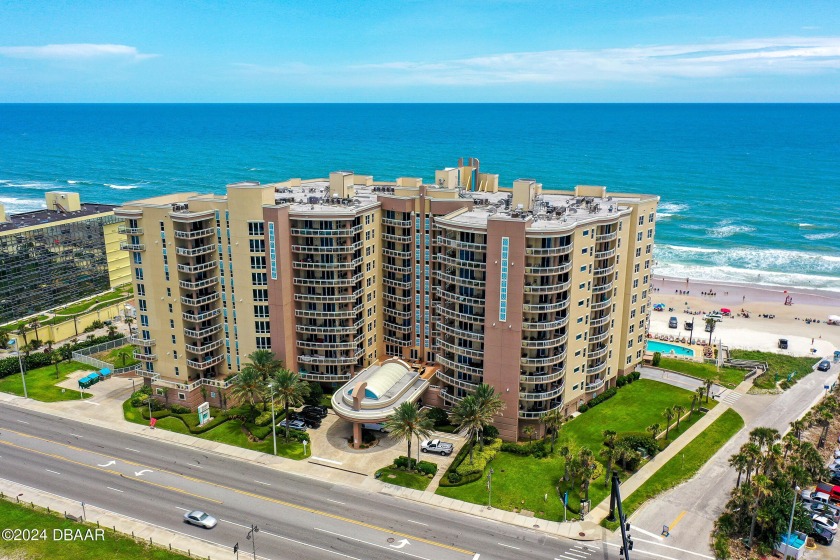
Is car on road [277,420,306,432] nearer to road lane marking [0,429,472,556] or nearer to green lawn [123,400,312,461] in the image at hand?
green lawn [123,400,312,461]

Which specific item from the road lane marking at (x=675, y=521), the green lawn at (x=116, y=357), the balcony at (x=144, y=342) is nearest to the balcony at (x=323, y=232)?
the balcony at (x=144, y=342)

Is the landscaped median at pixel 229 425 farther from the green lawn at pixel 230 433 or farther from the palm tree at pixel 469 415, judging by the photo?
the palm tree at pixel 469 415

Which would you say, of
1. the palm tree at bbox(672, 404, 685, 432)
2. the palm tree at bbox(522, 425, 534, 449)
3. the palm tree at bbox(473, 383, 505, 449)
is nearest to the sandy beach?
the palm tree at bbox(672, 404, 685, 432)

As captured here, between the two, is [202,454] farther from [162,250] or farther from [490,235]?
[490,235]

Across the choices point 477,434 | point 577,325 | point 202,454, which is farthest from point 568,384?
point 202,454

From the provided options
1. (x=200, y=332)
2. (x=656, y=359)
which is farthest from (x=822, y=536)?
(x=200, y=332)

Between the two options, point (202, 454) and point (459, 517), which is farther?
point (202, 454)

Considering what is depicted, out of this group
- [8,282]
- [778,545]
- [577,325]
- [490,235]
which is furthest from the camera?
[8,282]
